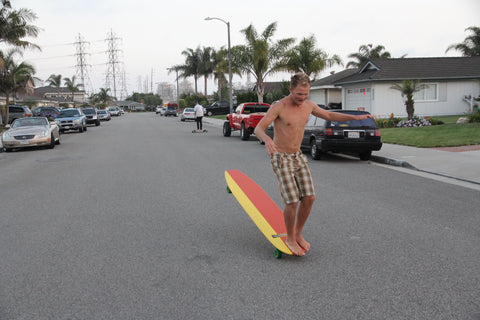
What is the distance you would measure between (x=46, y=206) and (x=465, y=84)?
3157 centimetres

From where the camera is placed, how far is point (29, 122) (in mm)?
18297

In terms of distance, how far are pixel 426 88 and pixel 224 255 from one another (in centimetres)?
2975

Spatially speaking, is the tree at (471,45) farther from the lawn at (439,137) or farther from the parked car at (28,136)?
the parked car at (28,136)

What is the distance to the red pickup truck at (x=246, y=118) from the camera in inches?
760

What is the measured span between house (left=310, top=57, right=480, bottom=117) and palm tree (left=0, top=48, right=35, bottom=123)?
26.0 metres

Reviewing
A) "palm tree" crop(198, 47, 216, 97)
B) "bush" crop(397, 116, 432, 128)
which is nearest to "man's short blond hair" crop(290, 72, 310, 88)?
"bush" crop(397, 116, 432, 128)

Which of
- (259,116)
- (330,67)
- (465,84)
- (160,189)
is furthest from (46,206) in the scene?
(330,67)

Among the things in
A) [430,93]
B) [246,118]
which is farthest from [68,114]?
[430,93]

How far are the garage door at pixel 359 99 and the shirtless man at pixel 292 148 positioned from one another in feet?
89.0

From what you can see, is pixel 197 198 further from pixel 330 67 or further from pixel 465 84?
pixel 330 67

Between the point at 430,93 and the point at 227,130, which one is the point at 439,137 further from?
the point at 430,93

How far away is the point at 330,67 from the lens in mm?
39844

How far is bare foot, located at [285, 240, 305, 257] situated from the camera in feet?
14.3

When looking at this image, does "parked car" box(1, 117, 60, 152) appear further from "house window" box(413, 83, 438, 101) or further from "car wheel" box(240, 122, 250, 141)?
"house window" box(413, 83, 438, 101)
